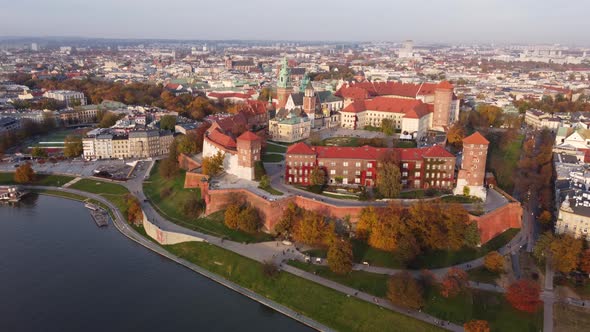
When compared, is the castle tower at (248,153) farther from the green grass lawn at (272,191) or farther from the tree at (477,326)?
the tree at (477,326)

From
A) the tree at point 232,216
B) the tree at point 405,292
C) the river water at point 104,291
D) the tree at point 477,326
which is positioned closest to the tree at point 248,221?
the tree at point 232,216

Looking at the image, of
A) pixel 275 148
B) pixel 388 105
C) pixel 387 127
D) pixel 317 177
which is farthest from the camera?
pixel 388 105

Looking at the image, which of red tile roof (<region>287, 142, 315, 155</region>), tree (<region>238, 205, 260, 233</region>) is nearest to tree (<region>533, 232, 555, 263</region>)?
red tile roof (<region>287, 142, 315, 155</region>)

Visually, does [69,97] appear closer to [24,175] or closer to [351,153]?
[24,175]

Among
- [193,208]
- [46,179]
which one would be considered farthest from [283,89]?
[46,179]

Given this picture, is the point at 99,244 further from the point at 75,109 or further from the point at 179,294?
the point at 75,109

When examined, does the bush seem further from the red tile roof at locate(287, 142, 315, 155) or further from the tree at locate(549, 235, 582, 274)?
the tree at locate(549, 235, 582, 274)
